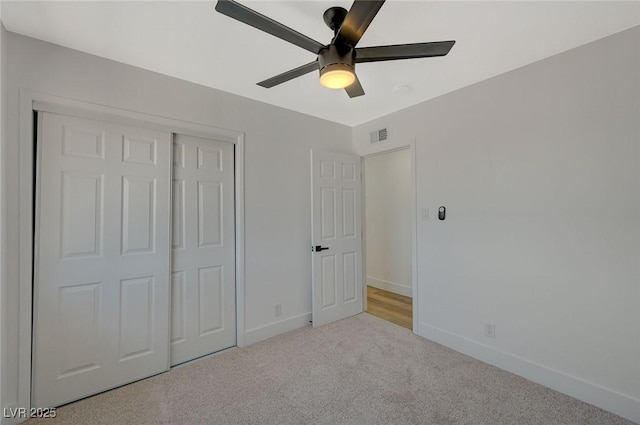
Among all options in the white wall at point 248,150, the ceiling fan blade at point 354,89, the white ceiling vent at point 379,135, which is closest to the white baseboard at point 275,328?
the white wall at point 248,150

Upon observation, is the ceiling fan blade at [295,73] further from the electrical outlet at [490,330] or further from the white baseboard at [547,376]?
the white baseboard at [547,376]

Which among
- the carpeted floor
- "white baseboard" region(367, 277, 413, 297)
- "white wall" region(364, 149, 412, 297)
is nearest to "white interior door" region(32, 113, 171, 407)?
the carpeted floor

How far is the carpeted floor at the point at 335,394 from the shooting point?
1792 millimetres

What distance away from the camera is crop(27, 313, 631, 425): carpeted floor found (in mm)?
1792

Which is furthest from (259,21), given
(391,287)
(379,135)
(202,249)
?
(391,287)

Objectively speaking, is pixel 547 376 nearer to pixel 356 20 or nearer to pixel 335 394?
pixel 335 394

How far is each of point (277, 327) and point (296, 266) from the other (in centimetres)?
67

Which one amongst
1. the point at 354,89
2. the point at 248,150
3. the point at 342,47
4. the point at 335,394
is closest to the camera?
the point at 342,47

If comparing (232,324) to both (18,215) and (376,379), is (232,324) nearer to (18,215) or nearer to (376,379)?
(376,379)

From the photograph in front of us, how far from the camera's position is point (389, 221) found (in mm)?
4668

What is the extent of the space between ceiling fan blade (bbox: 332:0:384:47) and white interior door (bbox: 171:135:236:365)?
5.67 feet

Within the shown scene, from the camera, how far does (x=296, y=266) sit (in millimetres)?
3131

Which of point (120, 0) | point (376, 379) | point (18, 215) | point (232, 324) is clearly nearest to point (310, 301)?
point (232, 324)

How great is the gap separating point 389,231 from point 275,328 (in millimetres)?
2552
